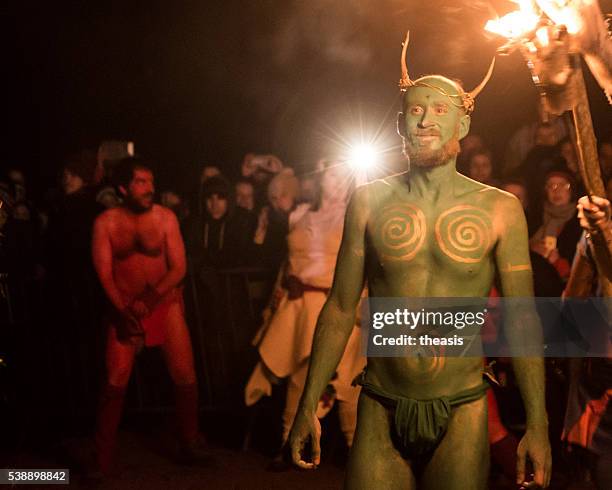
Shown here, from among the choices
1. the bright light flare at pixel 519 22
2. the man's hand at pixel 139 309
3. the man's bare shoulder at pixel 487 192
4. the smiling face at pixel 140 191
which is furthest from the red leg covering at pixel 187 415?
the bright light flare at pixel 519 22

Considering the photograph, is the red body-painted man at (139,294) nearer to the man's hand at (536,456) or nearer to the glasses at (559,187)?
the glasses at (559,187)

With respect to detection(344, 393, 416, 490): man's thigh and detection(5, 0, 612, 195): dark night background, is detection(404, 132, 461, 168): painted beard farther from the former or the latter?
detection(5, 0, 612, 195): dark night background

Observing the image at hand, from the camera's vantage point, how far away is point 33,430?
8984 mm

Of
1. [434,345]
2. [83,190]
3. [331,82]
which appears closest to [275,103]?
[331,82]

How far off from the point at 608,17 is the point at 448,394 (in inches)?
74.7

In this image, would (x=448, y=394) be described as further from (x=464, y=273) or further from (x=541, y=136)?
(x=541, y=136)

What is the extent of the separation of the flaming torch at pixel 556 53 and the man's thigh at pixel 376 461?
4.22 feet

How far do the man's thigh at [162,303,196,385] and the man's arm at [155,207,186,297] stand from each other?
0.60 feet

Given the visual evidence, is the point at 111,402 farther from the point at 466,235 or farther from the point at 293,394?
the point at 466,235

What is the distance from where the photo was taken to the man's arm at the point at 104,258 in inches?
303

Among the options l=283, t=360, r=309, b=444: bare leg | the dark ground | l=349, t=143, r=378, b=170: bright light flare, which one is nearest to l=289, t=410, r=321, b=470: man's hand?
the dark ground

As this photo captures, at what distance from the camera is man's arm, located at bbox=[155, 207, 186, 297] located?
25.8 ft

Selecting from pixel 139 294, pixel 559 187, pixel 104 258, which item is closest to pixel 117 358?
pixel 139 294

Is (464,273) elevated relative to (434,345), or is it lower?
elevated
